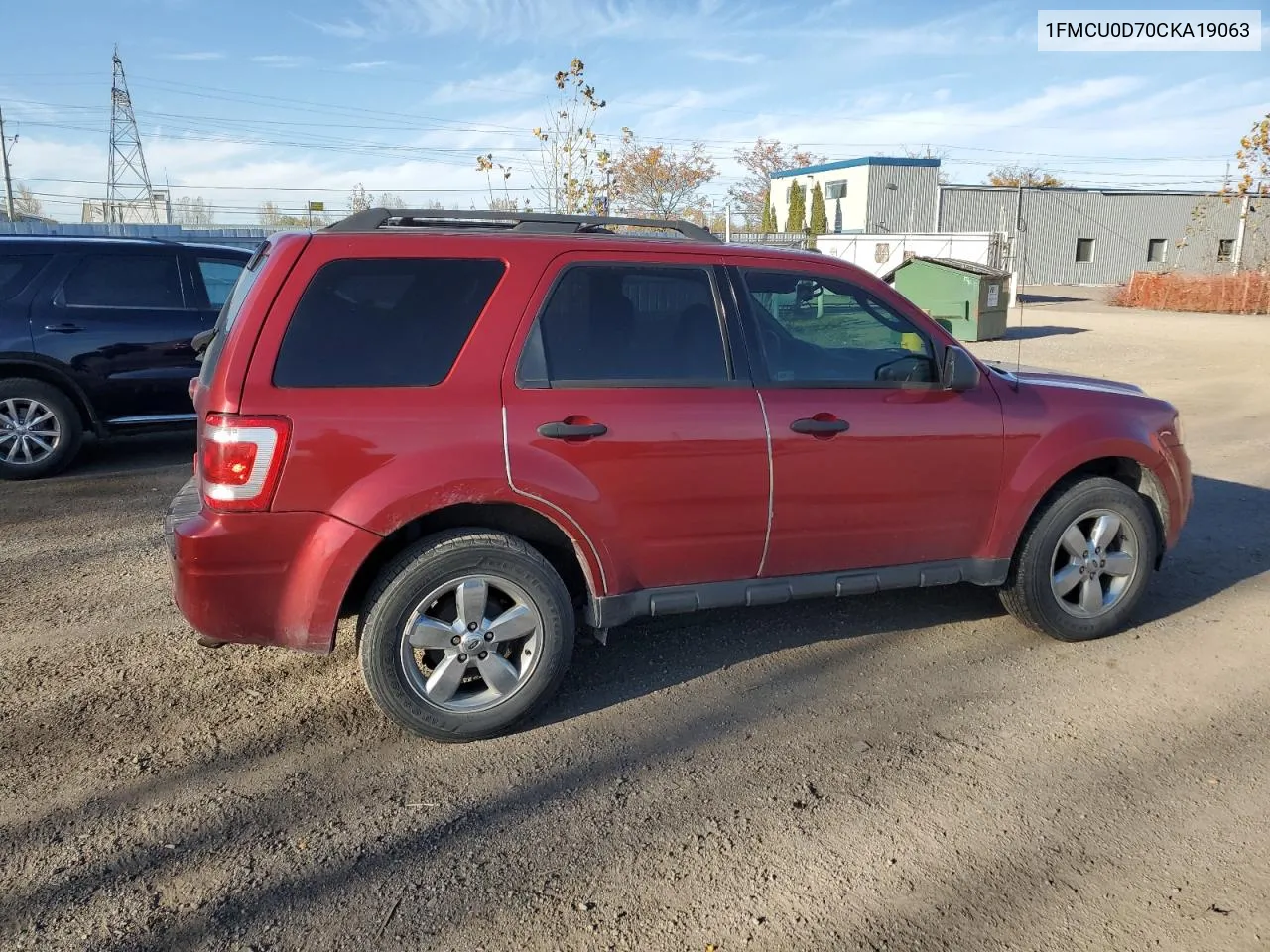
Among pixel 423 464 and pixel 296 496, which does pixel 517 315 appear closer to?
pixel 423 464

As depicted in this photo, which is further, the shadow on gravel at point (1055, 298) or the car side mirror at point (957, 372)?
the shadow on gravel at point (1055, 298)

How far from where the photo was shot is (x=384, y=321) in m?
3.34

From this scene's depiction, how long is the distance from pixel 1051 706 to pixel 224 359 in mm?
3368

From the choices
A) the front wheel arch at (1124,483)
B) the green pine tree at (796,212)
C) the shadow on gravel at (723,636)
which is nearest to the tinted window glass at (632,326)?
the shadow on gravel at (723,636)

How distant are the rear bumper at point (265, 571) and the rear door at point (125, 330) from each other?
456cm

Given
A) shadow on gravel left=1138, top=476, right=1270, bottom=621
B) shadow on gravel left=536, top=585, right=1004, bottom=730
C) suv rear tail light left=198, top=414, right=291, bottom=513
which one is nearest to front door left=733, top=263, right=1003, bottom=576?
shadow on gravel left=536, top=585, right=1004, bottom=730

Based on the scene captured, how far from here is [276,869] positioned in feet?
8.96

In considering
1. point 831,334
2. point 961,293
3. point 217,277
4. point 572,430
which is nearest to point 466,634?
point 572,430

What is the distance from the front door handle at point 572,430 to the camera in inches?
133

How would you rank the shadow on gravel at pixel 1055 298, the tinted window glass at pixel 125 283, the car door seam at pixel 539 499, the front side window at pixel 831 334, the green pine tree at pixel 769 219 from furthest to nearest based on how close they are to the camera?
the green pine tree at pixel 769 219
the shadow on gravel at pixel 1055 298
the tinted window glass at pixel 125 283
the front side window at pixel 831 334
the car door seam at pixel 539 499

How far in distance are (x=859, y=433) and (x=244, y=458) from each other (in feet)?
7.58

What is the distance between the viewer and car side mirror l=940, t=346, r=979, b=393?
394cm

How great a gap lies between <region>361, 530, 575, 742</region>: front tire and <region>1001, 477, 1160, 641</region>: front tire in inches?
85.2

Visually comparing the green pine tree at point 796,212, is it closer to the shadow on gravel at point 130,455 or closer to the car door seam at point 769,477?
the shadow on gravel at point 130,455
